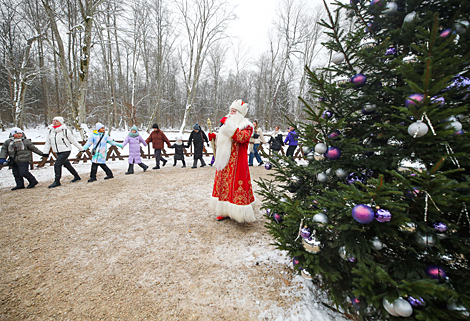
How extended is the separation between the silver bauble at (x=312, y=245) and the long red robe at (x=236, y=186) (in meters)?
1.93

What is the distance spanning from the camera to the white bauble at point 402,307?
1.00 m

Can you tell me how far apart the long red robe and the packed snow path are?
1.14 feet

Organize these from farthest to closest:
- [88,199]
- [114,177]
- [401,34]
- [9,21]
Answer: [9,21], [114,177], [88,199], [401,34]

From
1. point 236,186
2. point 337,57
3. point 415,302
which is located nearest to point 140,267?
point 236,186

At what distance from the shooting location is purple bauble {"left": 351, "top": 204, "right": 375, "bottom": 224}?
106 cm

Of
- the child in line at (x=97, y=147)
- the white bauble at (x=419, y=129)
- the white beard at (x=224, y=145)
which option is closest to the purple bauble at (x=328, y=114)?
the white bauble at (x=419, y=129)

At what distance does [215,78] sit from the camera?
2547 centimetres

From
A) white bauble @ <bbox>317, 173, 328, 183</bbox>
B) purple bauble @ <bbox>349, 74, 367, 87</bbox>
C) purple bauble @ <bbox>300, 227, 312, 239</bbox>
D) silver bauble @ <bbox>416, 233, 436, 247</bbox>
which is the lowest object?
purple bauble @ <bbox>300, 227, 312, 239</bbox>

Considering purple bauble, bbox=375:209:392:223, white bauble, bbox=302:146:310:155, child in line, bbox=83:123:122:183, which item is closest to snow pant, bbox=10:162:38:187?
child in line, bbox=83:123:122:183

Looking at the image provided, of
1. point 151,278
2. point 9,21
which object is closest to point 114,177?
point 151,278

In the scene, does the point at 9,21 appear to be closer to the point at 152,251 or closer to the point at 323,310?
the point at 152,251

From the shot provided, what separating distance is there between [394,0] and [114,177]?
8375mm

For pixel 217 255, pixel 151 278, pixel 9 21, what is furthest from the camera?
pixel 9 21

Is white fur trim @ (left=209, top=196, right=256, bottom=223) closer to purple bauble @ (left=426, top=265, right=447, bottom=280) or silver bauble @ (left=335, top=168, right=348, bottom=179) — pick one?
silver bauble @ (left=335, top=168, right=348, bottom=179)
